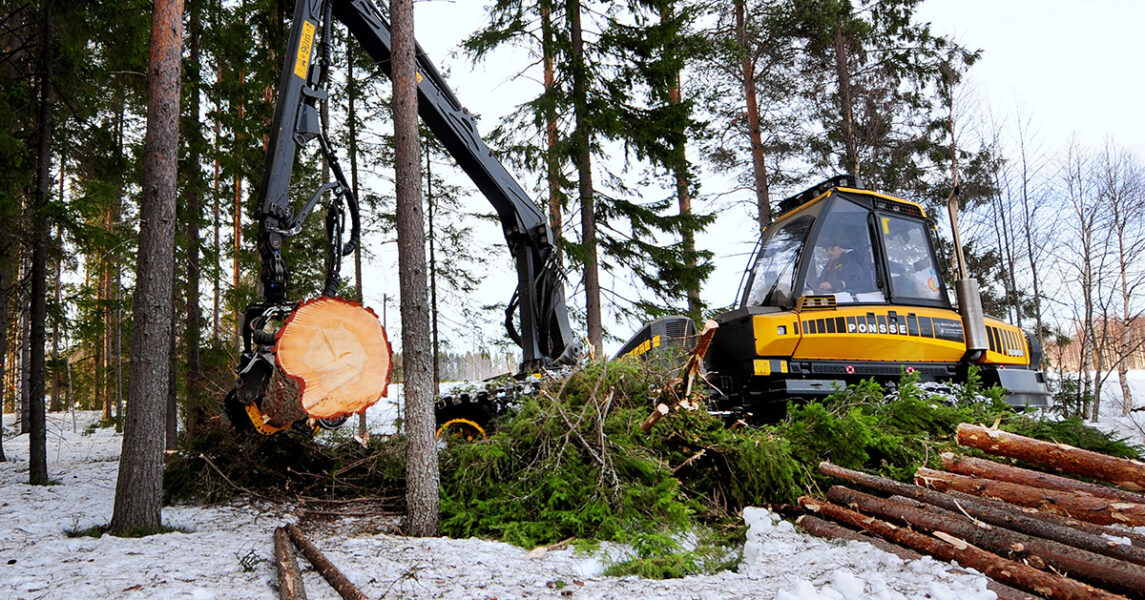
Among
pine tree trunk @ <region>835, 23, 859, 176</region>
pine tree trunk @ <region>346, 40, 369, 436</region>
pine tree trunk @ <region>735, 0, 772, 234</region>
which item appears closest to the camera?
pine tree trunk @ <region>346, 40, 369, 436</region>

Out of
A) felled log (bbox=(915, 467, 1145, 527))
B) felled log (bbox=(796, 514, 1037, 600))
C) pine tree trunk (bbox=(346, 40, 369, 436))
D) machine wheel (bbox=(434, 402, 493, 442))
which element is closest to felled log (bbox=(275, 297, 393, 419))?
machine wheel (bbox=(434, 402, 493, 442))

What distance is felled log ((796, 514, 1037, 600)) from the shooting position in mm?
3069

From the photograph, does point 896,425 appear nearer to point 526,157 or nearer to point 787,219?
point 787,219

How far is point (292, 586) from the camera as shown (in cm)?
299

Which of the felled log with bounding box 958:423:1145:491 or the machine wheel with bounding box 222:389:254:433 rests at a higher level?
the machine wheel with bounding box 222:389:254:433

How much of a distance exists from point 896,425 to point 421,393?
3.75 meters

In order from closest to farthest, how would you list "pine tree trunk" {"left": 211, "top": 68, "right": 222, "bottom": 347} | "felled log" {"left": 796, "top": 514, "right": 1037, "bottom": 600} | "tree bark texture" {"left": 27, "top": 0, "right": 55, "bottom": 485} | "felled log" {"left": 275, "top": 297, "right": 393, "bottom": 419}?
"felled log" {"left": 796, "top": 514, "right": 1037, "bottom": 600} → "felled log" {"left": 275, "top": 297, "right": 393, "bottom": 419} → "tree bark texture" {"left": 27, "top": 0, "right": 55, "bottom": 485} → "pine tree trunk" {"left": 211, "top": 68, "right": 222, "bottom": 347}

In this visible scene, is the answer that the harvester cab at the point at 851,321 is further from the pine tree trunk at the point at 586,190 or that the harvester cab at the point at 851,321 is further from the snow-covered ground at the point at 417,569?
the pine tree trunk at the point at 586,190

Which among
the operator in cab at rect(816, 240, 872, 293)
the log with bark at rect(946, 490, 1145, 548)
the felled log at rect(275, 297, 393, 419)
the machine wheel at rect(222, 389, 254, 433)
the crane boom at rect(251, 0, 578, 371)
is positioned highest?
the crane boom at rect(251, 0, 578, 371)

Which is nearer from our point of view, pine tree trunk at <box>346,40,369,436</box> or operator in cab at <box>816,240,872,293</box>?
operator in cab at <box>816,240,872,293</box>

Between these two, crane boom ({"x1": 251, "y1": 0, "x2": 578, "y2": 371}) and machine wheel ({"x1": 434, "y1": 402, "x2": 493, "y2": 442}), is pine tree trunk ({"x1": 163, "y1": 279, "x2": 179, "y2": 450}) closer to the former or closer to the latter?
machine wheel ({"x1": 434, "y1": 402, "x2": 493, "y2": 442})

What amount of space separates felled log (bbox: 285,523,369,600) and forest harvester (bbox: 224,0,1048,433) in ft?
6.27

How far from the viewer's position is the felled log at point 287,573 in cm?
292

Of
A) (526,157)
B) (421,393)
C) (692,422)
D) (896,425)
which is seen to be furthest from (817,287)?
(526,157)
